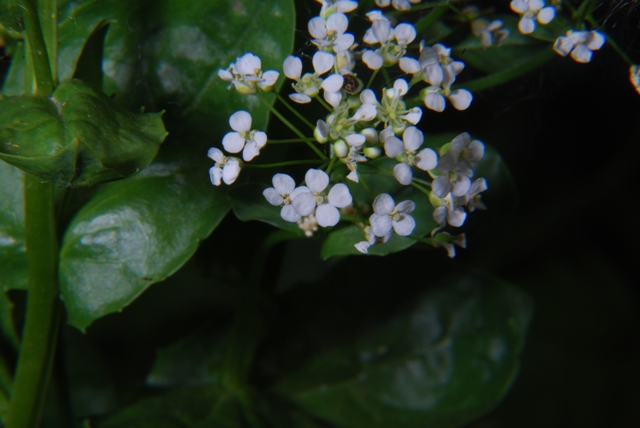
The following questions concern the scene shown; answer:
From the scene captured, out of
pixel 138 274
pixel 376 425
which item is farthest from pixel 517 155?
pixel 138 274

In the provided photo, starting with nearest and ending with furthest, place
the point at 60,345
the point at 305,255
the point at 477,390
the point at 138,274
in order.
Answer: the point at 138,274
the point at 60,345
the point at 477,390
the point at 305,255

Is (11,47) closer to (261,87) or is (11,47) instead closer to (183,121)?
(183,121)

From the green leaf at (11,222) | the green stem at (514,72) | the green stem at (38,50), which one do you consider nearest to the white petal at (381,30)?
the green stem at (514,72)

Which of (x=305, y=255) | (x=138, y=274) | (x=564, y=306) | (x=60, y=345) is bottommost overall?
(x=564, y=306)

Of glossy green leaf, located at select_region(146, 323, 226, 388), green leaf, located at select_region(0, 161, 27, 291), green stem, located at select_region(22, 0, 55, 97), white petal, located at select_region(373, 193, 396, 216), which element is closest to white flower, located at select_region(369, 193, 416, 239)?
white petal, located at select_region(373, 193, 396, 216)

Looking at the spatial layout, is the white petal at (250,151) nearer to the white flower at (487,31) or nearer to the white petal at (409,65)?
the white petal at (409,65)

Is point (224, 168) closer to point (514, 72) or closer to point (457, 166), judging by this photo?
point (457, 166)

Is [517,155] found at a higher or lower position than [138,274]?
lower
